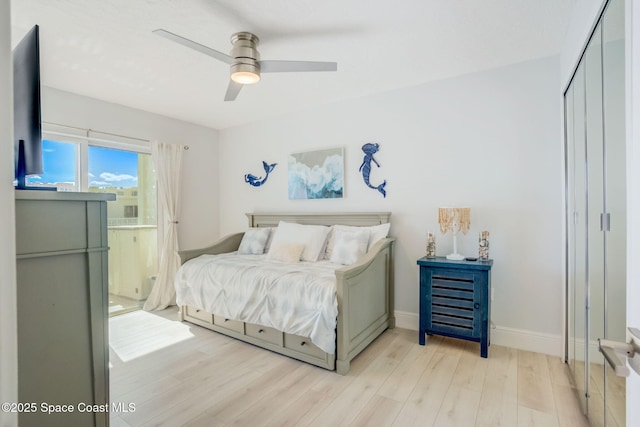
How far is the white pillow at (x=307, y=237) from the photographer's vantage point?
10.5 ft

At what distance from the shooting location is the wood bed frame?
2.26 meters

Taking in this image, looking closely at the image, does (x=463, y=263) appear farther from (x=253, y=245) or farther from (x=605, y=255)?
(x=253, y=245)

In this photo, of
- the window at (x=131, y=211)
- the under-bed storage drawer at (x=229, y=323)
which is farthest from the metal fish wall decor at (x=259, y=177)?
the under-bed storage drawer at (x=229, y=323)

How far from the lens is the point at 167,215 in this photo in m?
3.95

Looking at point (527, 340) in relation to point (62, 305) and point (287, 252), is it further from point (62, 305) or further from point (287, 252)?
point (62, 305)

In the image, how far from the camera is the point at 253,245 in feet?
11.8

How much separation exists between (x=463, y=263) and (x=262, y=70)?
214 cm

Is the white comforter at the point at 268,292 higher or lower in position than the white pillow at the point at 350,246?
lower

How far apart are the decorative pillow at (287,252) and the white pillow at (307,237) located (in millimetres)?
78

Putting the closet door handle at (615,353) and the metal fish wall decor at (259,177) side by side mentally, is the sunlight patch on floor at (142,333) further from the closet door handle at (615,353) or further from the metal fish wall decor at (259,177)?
the closet door handle at (615,353)

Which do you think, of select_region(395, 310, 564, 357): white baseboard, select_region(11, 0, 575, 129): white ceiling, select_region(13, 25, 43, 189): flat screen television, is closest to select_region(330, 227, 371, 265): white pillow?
select_region(395, 310, 564, 357): white baseboard

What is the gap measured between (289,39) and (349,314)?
208 centimetres

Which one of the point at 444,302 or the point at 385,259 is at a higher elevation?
the point at 385,259

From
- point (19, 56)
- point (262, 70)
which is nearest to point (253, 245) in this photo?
point (262, 70)
